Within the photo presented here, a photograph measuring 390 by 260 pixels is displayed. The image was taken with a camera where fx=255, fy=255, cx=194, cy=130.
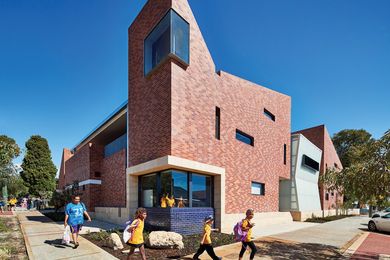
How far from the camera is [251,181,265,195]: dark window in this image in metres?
17.9

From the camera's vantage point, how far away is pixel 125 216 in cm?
1455

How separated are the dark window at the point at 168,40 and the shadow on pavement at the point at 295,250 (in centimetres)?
916

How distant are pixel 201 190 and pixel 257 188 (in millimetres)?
6428

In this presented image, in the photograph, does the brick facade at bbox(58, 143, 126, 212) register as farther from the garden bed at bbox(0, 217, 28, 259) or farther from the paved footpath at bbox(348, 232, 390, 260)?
the paved footpath at bbox(348, 232, 390, 260)

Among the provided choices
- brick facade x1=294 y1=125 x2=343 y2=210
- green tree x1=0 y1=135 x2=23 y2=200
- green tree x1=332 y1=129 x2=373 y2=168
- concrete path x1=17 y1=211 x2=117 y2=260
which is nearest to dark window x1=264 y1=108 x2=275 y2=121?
brick facade x1=294 y1=125 x2=343 y2=210

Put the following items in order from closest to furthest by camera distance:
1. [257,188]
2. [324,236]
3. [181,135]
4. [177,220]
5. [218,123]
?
[177,220] < [181,135] < [324,236] < [218,123] < [257,188]

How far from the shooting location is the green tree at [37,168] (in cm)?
3588

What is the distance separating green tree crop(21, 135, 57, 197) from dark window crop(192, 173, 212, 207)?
1178 inches

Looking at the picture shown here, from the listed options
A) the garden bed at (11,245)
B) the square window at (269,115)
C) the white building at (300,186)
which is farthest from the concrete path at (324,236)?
the garden bed at (11,245)

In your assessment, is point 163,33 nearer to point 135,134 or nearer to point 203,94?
point 203,94

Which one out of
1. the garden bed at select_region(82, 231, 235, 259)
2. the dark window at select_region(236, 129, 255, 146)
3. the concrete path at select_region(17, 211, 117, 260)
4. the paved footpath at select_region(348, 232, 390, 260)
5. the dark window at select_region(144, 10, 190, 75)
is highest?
the dark window at select_region(144, 10, 190, 75)

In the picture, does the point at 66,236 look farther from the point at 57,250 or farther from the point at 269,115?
the point at 269,115

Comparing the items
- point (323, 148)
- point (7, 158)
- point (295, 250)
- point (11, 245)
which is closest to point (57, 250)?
point (11, 245)

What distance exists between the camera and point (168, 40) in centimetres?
1265
